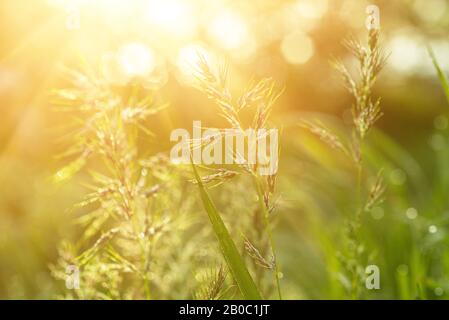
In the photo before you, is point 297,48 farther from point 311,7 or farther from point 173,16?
point 173,16

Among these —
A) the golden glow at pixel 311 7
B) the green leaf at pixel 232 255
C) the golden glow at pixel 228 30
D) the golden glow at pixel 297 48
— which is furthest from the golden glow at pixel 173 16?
the green leaf at pixel 232 255

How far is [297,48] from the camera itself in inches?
462

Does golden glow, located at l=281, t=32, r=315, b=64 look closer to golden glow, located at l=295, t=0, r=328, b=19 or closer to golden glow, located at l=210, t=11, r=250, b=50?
golden glow, located at l=295, t=0, r=328, b=19

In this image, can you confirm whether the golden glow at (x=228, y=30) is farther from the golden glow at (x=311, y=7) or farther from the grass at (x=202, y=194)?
the grass at (x=202, y=194)

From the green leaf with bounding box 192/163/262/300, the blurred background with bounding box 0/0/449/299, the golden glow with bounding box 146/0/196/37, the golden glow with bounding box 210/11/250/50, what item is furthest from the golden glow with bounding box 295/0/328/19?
the green leaf with bounding box 192/163/262/300

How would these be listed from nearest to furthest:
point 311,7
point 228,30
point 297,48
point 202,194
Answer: point 202,194 < point 228,30 < point 311,7 < point 297,48

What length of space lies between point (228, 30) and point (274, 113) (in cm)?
156

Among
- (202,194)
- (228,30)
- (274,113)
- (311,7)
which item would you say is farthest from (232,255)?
(311,7)

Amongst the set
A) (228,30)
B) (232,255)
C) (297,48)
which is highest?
(297,48)

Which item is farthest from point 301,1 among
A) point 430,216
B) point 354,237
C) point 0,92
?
point 354,237

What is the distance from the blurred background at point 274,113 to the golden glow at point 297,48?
0.04 metres

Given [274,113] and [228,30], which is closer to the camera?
[228,30]
